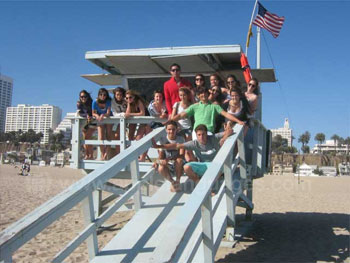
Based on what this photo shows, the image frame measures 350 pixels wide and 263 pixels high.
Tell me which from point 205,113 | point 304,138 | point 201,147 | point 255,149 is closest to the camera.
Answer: point 201,147

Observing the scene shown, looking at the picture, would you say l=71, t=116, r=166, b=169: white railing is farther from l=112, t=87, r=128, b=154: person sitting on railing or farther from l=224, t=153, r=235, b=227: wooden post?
l=224, t=153, r=235, b=227: wooden post

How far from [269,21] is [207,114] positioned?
8.08 meters

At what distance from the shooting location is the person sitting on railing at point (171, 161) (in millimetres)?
4996

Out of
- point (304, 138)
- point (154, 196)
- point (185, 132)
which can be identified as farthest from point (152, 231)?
point (304, 138)

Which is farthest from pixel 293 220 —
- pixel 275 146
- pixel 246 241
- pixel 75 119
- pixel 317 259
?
pixel 275 146

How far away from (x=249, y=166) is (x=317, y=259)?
80.7 inches

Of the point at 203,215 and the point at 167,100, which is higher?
the point at 167,100

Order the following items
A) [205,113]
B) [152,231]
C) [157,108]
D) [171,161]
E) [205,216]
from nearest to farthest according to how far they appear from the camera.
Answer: [205,216] < [152,231] < [171,161] < [205,113] < [157,108]

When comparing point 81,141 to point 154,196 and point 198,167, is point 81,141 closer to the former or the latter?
point 154,196

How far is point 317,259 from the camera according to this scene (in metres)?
6.52

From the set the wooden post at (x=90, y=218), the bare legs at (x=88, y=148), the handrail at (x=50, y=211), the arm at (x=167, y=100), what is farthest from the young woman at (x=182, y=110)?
the wooden post at (x=90, y=218)

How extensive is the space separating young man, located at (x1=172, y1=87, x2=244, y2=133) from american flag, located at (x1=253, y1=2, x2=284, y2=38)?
735 cm

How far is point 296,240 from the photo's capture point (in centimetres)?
825

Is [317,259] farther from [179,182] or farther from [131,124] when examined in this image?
[131,124]
